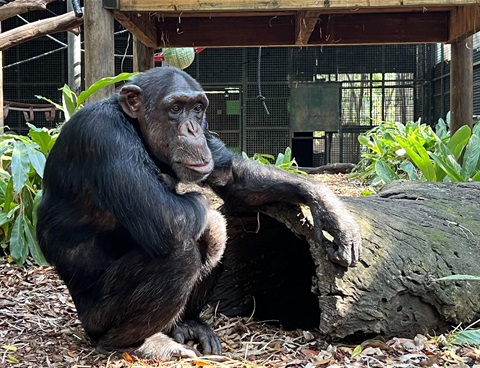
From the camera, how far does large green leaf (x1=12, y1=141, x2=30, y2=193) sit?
12.1 feet

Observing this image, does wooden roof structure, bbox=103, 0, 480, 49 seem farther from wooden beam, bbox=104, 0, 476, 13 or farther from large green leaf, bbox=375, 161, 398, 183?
large green leaf, bbox=375, 161, 398, 183

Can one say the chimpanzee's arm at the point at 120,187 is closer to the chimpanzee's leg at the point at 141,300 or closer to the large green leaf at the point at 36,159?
the chimpanzee's leg at the point at 141,300

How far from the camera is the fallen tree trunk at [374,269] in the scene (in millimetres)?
2535

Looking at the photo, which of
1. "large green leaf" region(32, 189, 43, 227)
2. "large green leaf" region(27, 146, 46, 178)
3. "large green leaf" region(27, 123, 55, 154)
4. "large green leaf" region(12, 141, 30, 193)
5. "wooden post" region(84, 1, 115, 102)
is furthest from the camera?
"wooden post" region(84, 1, 115, 102)

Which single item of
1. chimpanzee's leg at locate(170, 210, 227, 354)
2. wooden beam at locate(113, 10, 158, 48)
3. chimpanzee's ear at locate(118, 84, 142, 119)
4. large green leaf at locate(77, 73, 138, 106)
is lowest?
chimpanzee's leg at locate(170, 210, 227, 354)

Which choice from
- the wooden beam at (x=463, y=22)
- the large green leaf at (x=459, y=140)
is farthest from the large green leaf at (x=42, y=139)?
the wooden beam at (x=463, y=22)

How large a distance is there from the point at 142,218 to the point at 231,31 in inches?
155

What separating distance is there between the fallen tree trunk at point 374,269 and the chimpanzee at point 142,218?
0.45 feet

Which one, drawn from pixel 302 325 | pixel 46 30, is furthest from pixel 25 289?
pixel 46 30

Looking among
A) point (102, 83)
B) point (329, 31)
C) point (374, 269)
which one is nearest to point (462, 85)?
point (329, 31)

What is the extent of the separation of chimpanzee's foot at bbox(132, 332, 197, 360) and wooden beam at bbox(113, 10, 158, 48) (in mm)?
2549

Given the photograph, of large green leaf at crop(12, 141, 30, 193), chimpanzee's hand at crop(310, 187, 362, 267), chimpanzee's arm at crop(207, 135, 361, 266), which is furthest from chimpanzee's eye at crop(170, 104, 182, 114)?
large green leaf at crop(12, 141, 30, 193)

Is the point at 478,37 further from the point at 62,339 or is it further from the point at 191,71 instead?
the point at 62,339

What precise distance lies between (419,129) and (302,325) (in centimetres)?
496
